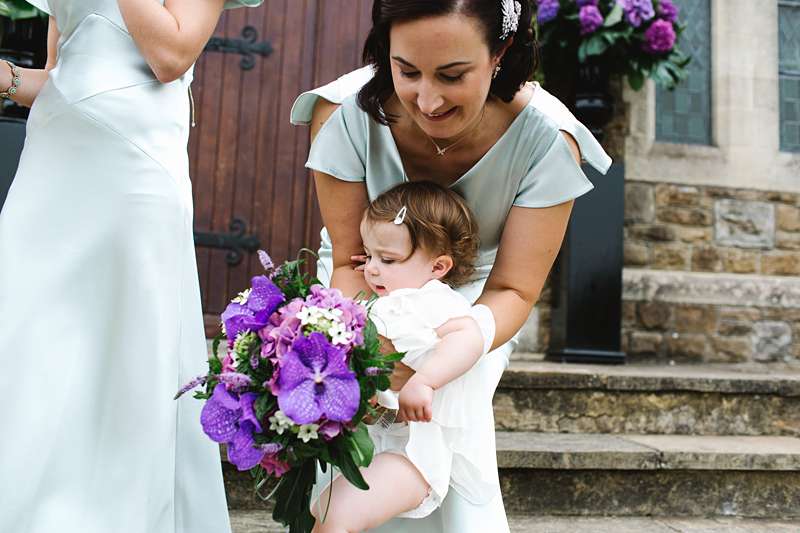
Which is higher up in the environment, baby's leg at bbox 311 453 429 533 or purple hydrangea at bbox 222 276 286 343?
purple hydrangea at bbox 222 276 286 343

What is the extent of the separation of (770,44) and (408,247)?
13.4 feet

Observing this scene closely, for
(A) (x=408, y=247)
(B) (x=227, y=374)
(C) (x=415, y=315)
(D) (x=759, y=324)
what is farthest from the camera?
(D) (x=759, y=324)

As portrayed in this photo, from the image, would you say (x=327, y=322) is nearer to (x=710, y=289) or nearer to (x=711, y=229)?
(x=710, y=289)

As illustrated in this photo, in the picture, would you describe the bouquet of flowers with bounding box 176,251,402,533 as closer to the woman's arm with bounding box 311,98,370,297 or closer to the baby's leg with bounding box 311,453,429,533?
the baby's leg with bounding box 311,453,429,533

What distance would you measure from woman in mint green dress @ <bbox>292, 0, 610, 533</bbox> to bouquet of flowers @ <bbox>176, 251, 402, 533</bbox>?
12.4 inches

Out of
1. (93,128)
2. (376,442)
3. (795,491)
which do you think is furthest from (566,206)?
(795,491)

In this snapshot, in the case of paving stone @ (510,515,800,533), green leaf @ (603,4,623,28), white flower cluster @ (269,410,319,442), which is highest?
green leaf @ (603,4,623,28)

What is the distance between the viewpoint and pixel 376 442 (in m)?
1.52

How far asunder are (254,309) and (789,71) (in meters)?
4.72

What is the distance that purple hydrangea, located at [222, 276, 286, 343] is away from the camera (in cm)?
124

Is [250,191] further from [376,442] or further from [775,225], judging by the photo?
[775,225]

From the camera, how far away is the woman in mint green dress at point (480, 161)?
4.99 feet

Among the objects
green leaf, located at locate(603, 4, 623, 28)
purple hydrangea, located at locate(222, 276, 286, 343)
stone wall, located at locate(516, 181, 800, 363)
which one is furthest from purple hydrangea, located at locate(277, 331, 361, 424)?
green leaf, located at locate(603, 4, 623, 28)

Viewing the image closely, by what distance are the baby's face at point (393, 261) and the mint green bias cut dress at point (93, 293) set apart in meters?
0.46
